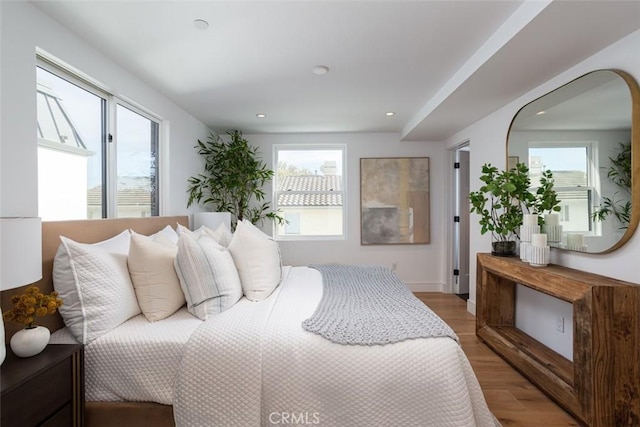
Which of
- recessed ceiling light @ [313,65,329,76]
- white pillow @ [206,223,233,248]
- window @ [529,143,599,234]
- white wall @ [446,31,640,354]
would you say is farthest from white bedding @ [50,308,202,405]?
window @ [529,143,599,234]

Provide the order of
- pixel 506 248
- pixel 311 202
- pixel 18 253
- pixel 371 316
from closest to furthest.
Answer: pixel 18 253 → pixel 371 316 → pixel 506 248 → pixel 311 202

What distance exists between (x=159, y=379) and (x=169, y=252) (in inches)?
26.9

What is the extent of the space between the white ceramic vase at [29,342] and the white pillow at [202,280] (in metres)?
0.61

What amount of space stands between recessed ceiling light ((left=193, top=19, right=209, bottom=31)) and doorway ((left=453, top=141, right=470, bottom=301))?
3.74 meters

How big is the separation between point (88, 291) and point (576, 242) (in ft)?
9.90

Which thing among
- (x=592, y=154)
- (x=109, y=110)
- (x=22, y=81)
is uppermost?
(x=109, y=110)

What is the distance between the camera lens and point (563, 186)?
2.24 meters

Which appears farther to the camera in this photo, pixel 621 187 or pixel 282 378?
pixel 621 187

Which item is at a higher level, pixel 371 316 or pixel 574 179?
pixel 574 179

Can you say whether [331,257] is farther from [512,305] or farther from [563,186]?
[563,186]

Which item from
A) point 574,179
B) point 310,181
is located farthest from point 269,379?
point 310,181

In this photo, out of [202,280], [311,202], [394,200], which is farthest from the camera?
[311,202]

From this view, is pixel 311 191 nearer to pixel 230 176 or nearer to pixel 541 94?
pixel 230 176

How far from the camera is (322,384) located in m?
1.32
